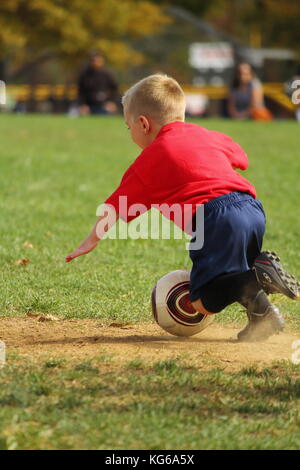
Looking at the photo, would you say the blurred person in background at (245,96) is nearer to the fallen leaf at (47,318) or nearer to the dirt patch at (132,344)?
the fallen leaf at (47,318)

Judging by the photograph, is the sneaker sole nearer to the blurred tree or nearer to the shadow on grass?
the shadow on grass

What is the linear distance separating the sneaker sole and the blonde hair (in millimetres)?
917

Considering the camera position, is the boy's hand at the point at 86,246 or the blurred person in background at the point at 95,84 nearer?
the boy's hand at the point at 86,246

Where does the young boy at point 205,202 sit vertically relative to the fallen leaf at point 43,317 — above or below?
above

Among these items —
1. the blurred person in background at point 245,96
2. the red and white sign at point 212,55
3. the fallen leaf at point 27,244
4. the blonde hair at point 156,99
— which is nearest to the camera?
the blonde hair at point 156,99

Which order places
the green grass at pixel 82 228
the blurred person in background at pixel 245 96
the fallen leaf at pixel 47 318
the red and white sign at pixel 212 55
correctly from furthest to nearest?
the red and white sign at pixel 212 55 → the blurred person in background at pixel 245 96 → the green grass at pixel 82 228 → the fallen leaf at pixel 47 318

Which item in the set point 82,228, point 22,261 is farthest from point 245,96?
point 22,261

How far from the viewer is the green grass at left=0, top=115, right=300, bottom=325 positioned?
19.5ft

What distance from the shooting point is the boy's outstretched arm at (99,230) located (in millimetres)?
4598

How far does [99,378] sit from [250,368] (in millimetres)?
726

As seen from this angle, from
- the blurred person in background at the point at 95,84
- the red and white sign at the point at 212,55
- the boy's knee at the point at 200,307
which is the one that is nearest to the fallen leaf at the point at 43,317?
the boy's knee at the point at 200,307

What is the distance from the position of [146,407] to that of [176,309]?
131 cm

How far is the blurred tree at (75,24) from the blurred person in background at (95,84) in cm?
1245

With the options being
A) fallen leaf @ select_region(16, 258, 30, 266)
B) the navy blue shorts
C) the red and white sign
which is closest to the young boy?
the navy blue shorts
